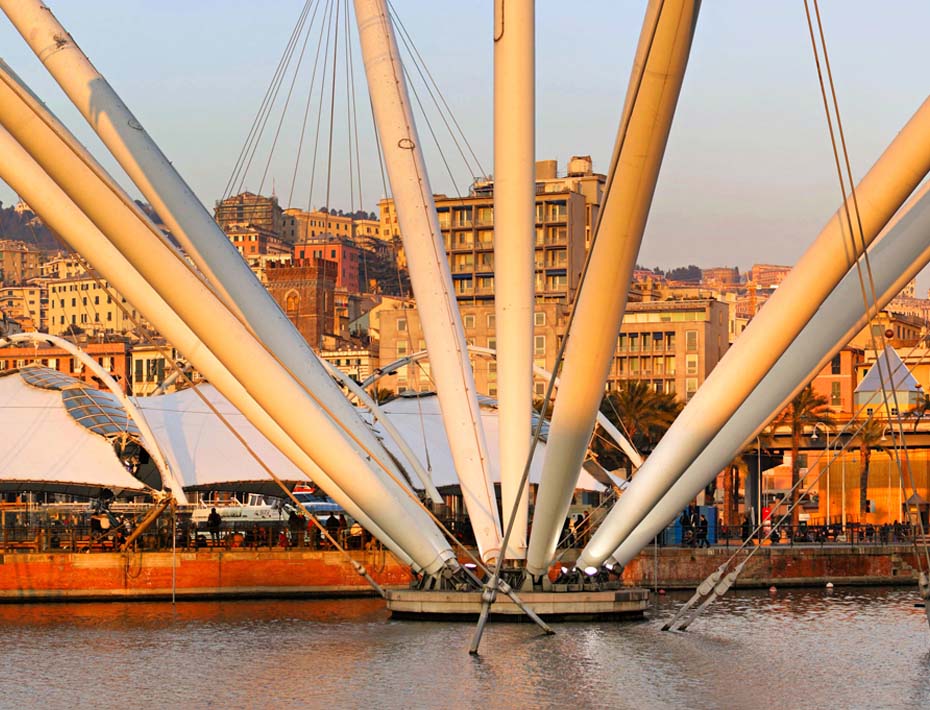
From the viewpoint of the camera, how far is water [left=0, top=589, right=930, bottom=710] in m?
26.8

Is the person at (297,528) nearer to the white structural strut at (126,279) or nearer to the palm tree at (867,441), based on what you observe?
the white structural strut at (126,279)

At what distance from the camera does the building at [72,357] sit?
5817 inches

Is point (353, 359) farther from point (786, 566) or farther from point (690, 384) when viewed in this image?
point (786, 566)

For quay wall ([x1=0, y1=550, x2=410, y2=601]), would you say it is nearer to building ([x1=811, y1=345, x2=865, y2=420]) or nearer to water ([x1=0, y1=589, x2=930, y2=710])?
water ([x1=0, y1=589, x2=930, y2=710])

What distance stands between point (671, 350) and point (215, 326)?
9137 centimetres

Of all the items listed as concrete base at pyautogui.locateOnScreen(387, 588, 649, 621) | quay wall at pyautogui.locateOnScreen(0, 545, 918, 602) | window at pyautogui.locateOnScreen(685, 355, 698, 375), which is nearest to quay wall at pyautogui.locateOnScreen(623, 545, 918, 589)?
quay wall at pyautogui.locateOnScreen(0, 545, 918, 602)

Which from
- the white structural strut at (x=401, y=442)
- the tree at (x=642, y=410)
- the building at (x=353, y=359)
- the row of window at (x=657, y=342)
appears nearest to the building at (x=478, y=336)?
the row of window at (x=657, y=342)

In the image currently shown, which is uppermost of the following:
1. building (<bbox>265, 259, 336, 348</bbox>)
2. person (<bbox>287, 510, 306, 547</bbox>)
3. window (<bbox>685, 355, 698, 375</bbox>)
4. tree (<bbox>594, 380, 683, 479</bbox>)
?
building (<bbox>265, 259, 336, 348</bbox>)

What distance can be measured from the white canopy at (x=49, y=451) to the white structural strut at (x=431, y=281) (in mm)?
17191

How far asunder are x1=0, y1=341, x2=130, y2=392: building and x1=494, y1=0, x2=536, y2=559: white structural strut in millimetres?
111545

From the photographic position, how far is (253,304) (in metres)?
34.1

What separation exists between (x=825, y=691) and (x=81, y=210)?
1433cm

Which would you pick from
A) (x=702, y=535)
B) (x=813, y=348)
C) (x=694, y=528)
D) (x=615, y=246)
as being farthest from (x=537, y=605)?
(x=694, y=528)

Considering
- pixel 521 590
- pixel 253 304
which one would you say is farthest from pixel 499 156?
pixel 521 590
